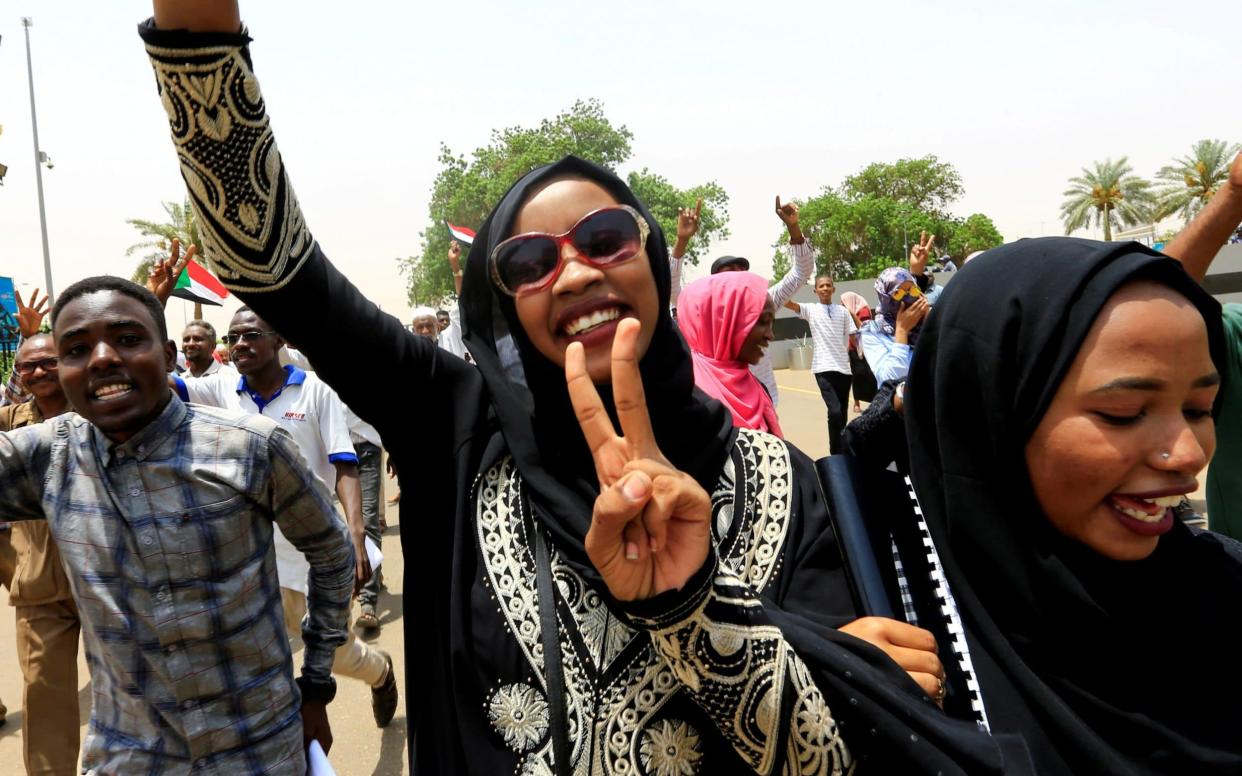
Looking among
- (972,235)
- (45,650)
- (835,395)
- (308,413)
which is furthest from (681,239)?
(972,235)

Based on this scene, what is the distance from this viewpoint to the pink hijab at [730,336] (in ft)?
12.2

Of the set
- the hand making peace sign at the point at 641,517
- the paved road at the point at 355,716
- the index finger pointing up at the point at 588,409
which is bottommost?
the paved road at the point at 355,716

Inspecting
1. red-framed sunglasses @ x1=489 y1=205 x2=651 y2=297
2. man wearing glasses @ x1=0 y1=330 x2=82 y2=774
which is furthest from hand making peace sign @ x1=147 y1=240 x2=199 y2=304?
red-framed sunglasses @ x1=489 y1=205 x2=651 y2=297

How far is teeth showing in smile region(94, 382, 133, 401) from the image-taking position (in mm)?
2117

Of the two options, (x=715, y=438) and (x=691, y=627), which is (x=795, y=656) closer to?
(x=691, y=627)

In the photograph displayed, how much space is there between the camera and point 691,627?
1057mm

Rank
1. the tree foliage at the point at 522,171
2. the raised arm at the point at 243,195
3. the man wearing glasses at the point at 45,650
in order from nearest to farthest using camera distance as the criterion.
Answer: the raised arm at the point at 243,195, the man wearing glasses at the point at 45,650, the tree foliage at the point at 522,171

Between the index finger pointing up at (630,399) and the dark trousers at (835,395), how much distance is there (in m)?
7.75

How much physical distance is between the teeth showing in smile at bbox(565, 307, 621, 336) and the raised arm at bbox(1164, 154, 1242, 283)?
5.64 feet

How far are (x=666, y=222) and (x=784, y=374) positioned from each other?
1912cm

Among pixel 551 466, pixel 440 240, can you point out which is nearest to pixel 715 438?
pixel 551 466

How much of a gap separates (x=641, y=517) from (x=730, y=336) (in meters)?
2.86

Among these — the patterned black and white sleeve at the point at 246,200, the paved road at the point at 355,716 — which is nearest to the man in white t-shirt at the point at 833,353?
the paved road at the point at 355,716

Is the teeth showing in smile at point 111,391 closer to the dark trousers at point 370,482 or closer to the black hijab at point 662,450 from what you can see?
the black hijab at point 662,450
